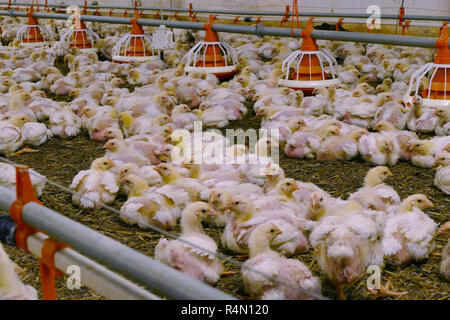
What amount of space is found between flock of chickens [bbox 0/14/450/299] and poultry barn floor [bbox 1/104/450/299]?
2.4 inches

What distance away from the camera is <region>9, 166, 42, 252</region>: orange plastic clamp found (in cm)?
135

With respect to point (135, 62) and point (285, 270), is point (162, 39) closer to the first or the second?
point (135, 62)

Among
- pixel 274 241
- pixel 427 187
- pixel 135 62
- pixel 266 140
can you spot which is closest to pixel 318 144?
pixel 266 140

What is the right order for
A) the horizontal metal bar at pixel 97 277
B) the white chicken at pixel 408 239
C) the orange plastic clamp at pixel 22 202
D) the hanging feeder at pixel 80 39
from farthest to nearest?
the hanging feeder at pixel 80 39 → the white chicken at pixel 408 239 → the orange plastic clamp at pixel 22 202 → the horizontal metal bar at pixel 97 277

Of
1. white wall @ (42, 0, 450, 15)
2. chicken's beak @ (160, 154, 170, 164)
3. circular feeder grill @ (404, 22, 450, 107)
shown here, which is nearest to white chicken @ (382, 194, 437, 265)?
chicken's beak @ (160, 154, 170, 164)

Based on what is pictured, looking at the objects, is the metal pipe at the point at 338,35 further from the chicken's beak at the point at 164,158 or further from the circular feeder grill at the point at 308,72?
the chicken's beak at the point at 164,158

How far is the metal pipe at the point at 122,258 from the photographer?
3.29 feet

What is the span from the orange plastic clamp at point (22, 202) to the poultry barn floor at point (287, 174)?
712mm

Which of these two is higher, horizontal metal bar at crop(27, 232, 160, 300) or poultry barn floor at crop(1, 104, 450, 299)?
horizontal metal bar at crop(27, 232, 160, 300)

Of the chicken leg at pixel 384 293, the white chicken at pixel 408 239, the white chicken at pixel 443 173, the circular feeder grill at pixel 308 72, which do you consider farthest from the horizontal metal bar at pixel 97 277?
the circular feeder grill at pixel 308 72

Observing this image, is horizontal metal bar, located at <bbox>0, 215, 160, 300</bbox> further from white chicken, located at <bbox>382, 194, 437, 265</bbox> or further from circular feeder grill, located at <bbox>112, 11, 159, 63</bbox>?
circular feeder grill, located at <bbox>112, 11, 159, 63</bbox>

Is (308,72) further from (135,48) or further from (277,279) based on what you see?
(277,279)

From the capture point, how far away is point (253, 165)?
3.05m

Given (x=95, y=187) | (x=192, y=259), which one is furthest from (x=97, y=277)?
(x=95, y=187)
